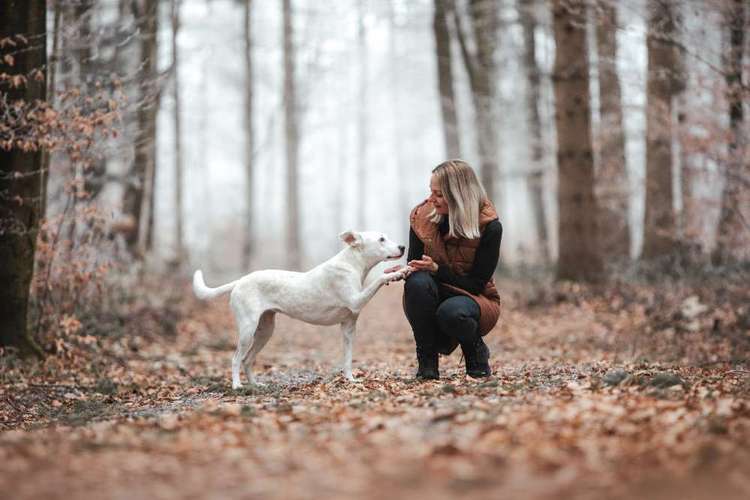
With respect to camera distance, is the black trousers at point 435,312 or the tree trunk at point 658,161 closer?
the black trousers at point 435,312

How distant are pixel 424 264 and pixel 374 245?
0.46m

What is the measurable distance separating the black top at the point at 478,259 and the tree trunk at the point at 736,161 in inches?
213

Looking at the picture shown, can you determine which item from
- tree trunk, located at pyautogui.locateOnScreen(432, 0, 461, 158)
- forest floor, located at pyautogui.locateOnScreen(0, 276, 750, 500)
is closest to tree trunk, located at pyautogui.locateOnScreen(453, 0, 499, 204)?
tree trunk, located at pyautogui.locateOnScreen(432, 0, 461, 158)

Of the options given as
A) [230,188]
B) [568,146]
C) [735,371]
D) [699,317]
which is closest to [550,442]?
[735,371]

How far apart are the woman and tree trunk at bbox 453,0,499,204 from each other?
48.5ft

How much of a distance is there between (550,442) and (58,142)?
6.15 metres

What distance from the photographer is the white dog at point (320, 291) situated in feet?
21.7

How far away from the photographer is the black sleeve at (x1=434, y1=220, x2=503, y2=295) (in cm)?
652

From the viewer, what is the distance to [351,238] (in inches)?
260

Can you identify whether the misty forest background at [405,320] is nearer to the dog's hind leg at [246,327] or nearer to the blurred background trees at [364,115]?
the blurred background trees at [364,115]

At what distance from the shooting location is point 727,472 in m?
3.66

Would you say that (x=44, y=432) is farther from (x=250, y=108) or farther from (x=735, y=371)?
(x=250, y=108)

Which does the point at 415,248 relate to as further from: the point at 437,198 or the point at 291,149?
the point at 291,149

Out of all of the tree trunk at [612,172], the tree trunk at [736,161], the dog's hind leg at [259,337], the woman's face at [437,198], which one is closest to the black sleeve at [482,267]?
the woman's face at [437,198]
